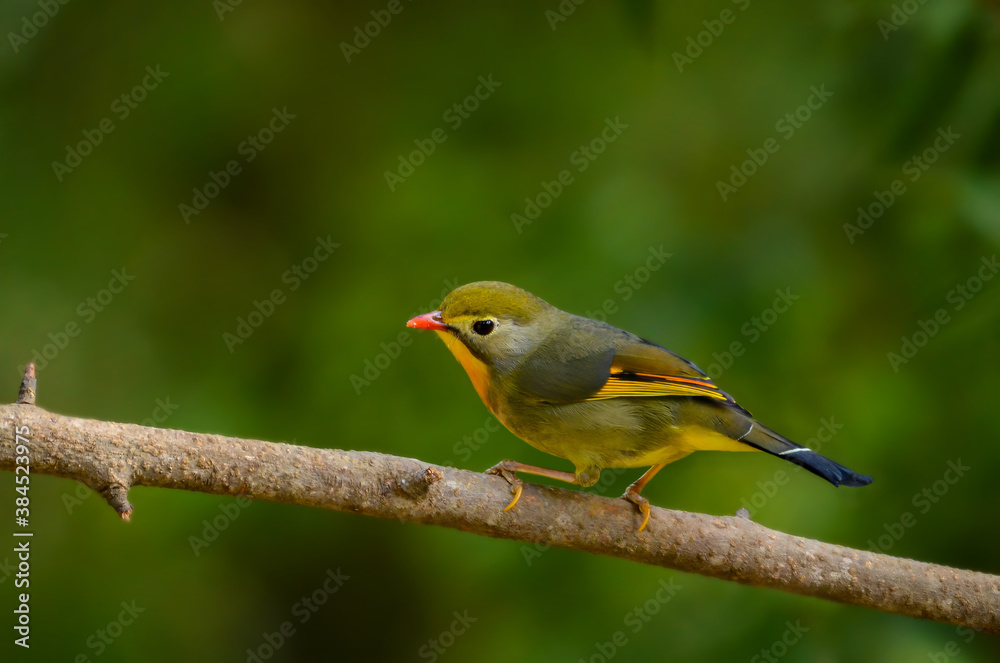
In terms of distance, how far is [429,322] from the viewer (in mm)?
3572

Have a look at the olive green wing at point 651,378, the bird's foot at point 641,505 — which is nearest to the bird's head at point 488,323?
the olive green wing at point 651,378

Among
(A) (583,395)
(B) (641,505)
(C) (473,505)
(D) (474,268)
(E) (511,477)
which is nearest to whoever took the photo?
(C) (473,505)

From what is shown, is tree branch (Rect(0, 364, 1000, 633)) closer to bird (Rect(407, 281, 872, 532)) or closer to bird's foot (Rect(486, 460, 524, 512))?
bird's foot (Rect(486, 460, 524, 512))

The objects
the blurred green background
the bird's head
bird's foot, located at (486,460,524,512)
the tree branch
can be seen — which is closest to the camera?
the tree branch

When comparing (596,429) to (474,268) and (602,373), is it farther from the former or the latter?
(474,268)

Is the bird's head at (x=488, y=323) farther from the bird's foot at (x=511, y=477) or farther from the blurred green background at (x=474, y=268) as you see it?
the blurred green background at (x=474, y=268)

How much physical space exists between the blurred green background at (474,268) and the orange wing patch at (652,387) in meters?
0.80

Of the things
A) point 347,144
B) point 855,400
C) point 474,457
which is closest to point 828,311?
point 855,400

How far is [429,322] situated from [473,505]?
74 centimetres

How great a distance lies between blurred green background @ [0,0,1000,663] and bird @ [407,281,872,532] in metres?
0.79

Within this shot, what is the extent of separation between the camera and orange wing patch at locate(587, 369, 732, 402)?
3.66 metres

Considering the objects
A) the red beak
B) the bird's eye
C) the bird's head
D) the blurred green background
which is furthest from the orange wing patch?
the blurred green background

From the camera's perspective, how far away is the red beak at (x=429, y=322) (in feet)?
11.6

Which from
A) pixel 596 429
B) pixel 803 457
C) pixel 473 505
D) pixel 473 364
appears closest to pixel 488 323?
pixel 473 364
